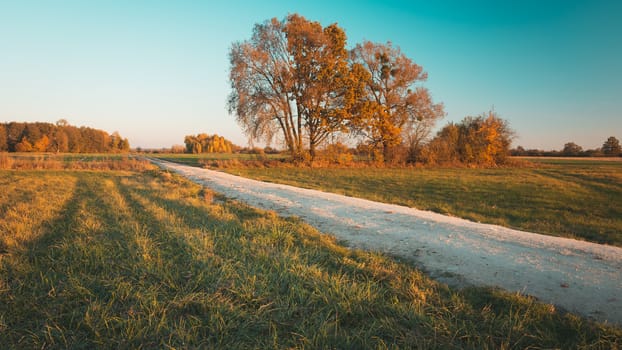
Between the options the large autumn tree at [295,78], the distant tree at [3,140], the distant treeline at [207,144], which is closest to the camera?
the large autumn tree at [295,78]

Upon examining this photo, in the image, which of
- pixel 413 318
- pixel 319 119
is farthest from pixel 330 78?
pixel 413 318

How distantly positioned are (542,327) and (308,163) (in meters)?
26.7

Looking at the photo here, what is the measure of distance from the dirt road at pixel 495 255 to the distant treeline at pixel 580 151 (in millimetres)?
58224

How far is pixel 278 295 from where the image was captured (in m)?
2.94

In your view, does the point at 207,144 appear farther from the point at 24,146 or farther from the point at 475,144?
the point at 475,144

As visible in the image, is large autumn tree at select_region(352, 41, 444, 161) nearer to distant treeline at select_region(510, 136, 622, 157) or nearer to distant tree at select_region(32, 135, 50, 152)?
distant treeline at select_region(510, 136, 622, 157)

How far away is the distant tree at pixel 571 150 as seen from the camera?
66812mm

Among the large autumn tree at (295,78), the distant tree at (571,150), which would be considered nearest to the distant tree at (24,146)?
the large autumn tree at (295,78)

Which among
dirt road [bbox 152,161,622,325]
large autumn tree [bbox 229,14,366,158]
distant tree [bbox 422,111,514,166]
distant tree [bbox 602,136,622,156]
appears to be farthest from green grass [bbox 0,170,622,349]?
distant tree [bbox 602,136,622,156]

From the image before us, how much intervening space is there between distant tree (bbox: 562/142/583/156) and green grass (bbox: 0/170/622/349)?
88905 mm

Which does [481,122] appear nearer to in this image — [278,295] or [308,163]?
[308,163]

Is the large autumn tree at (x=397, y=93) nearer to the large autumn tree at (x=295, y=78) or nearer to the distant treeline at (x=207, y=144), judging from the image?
the large autumn tree at (x=295, y=78)

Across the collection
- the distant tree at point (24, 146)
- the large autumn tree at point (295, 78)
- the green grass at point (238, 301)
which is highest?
the large autumn tree at point (295, 78)

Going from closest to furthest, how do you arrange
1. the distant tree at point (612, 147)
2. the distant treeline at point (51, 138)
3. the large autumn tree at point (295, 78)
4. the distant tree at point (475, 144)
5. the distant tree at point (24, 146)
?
the large autumn tree at point (295, 78), the distant tree at point (475, 144), the distant tree at point (612, 147), the distant tree at point (24, 146), the distant treeline at point (51, 138)
